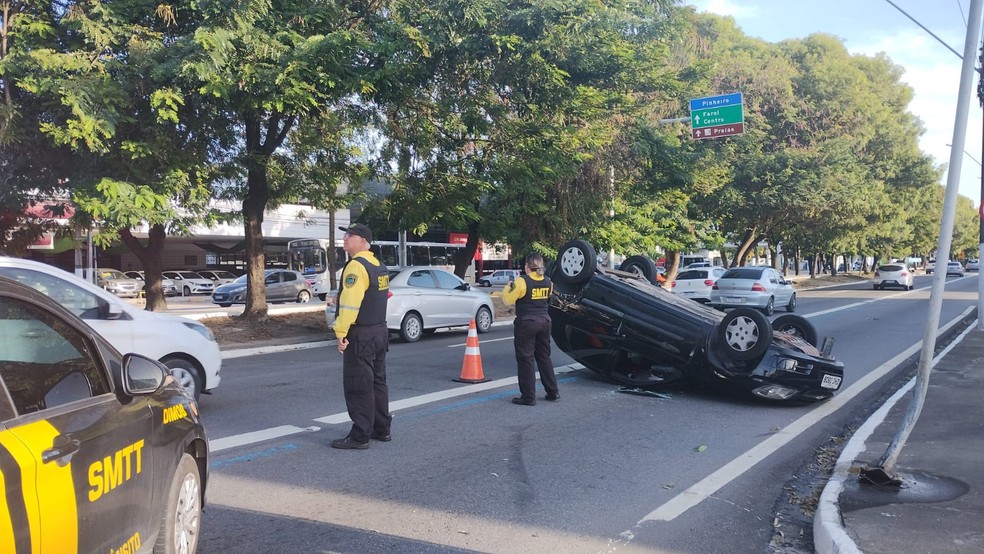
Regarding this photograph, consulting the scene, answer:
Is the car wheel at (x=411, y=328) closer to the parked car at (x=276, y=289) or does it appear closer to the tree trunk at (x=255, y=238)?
the tree trunk at (x=255, y=238)

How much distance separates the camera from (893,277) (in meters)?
38.3

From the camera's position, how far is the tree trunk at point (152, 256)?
16391mm

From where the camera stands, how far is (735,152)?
32.7 metres

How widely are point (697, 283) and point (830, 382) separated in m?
17.7

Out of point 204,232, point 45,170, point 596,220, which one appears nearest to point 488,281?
point 204,232

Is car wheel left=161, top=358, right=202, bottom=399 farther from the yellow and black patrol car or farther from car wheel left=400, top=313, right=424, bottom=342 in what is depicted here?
car wheel left=400, top=313, right=424, bottom=342

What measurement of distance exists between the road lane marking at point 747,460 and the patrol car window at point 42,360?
334 cm

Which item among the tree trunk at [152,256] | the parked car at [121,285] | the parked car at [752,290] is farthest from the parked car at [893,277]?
the parked car at [121,285]

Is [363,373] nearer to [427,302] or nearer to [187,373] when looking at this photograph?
[187,373]

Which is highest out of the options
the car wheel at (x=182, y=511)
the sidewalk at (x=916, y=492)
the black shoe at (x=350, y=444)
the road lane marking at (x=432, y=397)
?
the car wheel at (x=182, y=511)

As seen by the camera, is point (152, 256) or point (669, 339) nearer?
point (669, 339)

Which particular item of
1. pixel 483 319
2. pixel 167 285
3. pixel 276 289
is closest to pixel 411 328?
pixel 483 319

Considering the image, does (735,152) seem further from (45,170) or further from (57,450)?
(57,450)

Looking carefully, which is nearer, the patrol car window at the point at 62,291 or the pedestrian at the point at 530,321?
Result: the patrol car window at the point at 62,291
